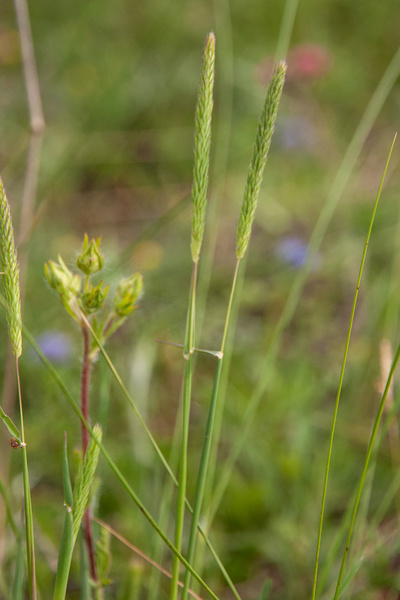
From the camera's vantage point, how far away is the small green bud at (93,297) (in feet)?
2.02

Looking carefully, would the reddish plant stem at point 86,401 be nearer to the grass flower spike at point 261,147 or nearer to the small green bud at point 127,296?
the small green bud at point 127,296

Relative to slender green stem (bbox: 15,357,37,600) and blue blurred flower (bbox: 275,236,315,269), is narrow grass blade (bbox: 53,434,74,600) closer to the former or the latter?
slender green stem (bbox: 15,357,37,600)

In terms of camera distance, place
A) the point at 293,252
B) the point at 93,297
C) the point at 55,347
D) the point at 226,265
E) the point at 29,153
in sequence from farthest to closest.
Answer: the point at 226,265
the point at 293,252
the point at 55,347
the point at 29,153
the point at 93,297

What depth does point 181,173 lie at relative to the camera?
100.0 inches

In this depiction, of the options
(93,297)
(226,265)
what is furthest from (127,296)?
(226,265)

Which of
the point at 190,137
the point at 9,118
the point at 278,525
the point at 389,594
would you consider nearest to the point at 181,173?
the point at 190,137

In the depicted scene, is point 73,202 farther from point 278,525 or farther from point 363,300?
point 278,525

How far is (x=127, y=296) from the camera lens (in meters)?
0.65

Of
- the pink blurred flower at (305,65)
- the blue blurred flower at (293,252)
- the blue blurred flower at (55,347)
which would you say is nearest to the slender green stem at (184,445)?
the blue blurred flower at (55,347)

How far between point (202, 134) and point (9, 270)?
0.24 metres

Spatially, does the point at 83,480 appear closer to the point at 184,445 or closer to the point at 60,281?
the point at 184,445

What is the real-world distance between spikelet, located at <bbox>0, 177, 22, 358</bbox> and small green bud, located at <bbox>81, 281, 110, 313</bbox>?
A: 0.12 metres

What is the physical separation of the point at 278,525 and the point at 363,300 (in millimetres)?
941

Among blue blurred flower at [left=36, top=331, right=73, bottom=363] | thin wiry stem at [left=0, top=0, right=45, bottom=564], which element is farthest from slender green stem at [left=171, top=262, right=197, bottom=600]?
blue blurred flower at [left=36, top=331, right=73, bottom=363]
